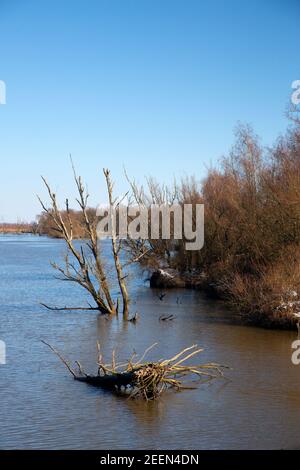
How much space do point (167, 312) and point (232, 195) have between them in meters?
7.71

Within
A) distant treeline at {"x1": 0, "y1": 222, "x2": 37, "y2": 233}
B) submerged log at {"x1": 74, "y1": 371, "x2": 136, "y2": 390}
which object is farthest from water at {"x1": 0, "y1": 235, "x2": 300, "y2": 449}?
distant treeline at {"x1": 0, "y1": 222, "x2": 37, "y2": 233}

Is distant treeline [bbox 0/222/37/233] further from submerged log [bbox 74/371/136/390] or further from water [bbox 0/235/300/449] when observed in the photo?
submerged log [bbox 74/371/136/390]

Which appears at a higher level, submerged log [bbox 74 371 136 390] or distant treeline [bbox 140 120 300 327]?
distant treeline [bbox 140 120 300 327]

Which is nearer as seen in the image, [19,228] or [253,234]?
[253,234]

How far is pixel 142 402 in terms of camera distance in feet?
35.8

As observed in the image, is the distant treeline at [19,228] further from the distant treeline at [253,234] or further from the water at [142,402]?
the water at [142,402]

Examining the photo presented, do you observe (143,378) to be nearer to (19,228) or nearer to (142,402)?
(142,402)

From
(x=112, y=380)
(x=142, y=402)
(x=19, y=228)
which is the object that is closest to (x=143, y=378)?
(x=142, y=402)

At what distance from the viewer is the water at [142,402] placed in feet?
30.8

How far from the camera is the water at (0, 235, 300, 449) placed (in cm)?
938

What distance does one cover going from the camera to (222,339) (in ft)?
54.0

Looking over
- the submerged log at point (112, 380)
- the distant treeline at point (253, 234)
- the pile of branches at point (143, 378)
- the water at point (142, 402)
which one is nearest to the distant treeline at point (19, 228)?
the distant treeline at point (253, 234)

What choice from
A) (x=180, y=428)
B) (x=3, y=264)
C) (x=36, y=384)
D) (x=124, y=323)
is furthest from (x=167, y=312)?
(x=3, y=264)
